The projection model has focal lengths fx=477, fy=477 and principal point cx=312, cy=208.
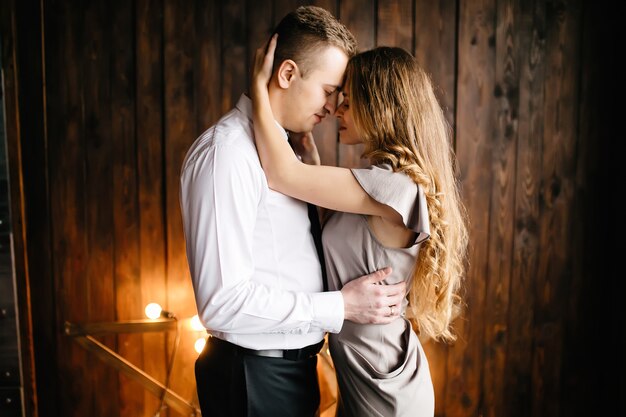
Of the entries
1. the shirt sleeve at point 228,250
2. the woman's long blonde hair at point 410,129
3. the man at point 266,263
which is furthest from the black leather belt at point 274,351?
the woman's long blonde hair at point 410,129

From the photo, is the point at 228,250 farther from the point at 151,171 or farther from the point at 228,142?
the point at 151,171

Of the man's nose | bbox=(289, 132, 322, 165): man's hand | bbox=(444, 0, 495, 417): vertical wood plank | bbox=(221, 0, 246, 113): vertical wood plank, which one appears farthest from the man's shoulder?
bbox=(444, 0, 495, 417): vertical wood plank

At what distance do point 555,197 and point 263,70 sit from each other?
1527 mm

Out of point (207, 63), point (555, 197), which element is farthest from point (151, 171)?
point (555, 197)

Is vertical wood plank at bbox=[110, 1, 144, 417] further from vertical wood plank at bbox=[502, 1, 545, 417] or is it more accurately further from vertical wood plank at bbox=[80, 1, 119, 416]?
vertical wood plank at bbox=[502, 1, 545, 417]

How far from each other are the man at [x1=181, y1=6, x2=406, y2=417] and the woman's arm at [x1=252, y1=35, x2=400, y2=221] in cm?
3

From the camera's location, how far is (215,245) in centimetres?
108

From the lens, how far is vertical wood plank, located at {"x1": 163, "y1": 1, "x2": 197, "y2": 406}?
6.52 ft

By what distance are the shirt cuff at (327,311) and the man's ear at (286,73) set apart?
0.56m

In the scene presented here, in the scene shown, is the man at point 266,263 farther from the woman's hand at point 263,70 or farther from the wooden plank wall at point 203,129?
the wooden plank wall at point 203,129

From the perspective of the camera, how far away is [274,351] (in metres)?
1.25

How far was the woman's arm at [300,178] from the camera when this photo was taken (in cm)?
120

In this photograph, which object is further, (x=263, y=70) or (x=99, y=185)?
(x=99, y=185)

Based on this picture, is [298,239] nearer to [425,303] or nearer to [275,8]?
[425,303]
